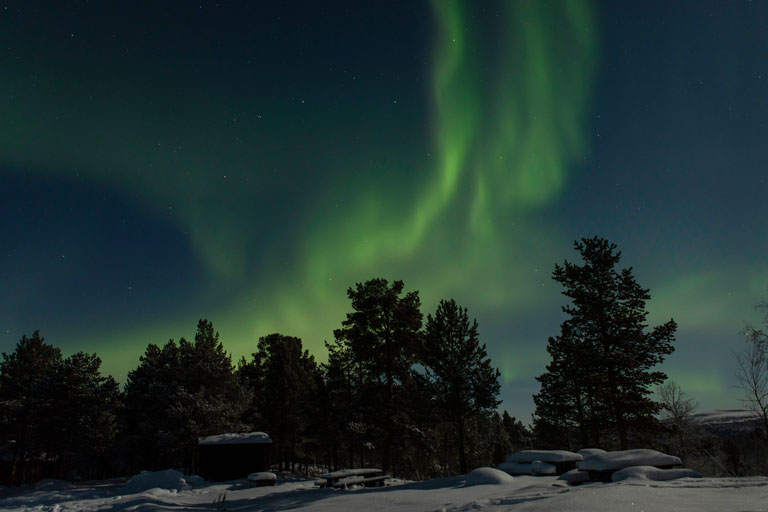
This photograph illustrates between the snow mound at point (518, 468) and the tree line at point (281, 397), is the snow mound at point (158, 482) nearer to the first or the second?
the tree line at point (281, 397)

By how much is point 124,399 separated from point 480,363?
42444mm

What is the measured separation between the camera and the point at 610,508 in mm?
6422

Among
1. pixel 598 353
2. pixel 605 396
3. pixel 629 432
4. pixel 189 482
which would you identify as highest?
pixel 598 353

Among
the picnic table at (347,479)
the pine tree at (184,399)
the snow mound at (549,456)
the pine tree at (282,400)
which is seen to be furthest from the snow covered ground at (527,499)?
the pine tree at (282,400)

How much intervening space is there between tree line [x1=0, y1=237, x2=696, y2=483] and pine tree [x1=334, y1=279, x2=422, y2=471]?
9 cm

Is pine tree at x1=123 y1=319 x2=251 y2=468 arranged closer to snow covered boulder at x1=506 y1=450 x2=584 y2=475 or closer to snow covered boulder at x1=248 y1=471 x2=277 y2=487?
snow covered boulder at x1=248 y1=471 x2=277 y2=487

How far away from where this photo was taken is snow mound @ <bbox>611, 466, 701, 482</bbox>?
11148 mm

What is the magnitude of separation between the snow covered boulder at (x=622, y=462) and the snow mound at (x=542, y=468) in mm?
5309

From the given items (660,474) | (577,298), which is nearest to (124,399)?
(577,298)

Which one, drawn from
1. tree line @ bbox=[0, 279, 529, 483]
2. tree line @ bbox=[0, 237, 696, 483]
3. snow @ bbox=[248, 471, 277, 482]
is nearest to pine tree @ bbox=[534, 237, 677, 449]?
tree line @ bbox=[0, 237, 696, 483]

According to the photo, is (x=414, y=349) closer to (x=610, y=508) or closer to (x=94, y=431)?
(x=610, y=508)

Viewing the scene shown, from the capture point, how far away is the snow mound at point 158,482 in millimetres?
22062

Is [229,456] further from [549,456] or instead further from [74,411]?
[549,456]

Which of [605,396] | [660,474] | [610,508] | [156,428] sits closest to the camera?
[610,508]
